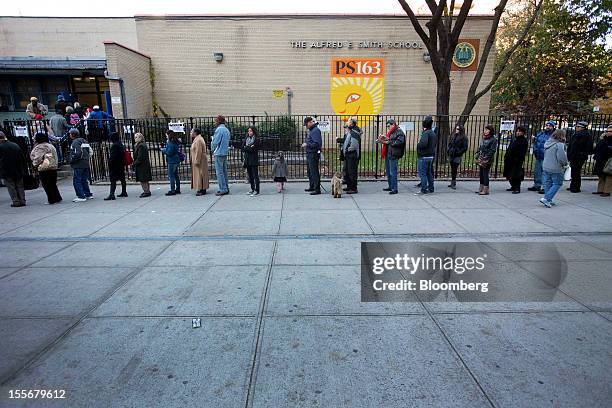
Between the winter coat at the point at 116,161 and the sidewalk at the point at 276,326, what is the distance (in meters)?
2.87

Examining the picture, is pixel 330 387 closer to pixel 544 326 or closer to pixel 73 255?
pixel 544 326

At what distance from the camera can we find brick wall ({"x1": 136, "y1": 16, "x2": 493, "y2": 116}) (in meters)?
18.2

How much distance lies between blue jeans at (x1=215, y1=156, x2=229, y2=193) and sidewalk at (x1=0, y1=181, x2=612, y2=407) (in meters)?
3.23

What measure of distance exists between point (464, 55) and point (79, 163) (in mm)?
17961

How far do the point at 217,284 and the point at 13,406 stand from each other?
84.2 inches

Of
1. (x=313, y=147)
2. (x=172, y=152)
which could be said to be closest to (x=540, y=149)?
(x=313, y=147)

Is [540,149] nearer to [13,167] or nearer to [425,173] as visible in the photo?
[425,173]

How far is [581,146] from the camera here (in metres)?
9.32

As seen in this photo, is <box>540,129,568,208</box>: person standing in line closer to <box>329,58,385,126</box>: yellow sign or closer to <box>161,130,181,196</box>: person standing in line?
<box>161,130,181,196</box>: person standing in line

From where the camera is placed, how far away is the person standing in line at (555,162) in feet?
25.3

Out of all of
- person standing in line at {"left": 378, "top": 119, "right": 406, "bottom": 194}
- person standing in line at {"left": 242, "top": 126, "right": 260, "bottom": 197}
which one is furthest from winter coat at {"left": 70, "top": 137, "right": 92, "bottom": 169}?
person standing in line at {"left": 378, "top": 119, "right": 406, "bottom": 194}

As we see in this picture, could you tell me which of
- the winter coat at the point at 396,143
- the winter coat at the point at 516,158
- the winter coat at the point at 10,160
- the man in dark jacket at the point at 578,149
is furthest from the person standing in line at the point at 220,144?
the man in dark jacket at the point at 578,149

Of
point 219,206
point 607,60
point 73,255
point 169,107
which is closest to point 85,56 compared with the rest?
point 169,107

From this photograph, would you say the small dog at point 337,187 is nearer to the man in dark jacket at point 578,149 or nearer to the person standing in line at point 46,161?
the man in dark jacket at point 578,149
